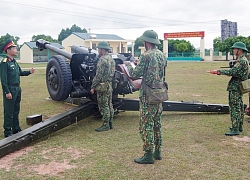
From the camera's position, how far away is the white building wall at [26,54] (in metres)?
52.5

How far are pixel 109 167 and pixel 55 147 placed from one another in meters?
1.26

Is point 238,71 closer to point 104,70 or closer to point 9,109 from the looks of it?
point 104,70

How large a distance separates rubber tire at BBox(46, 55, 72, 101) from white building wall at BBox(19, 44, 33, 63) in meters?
47.9

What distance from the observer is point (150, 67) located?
4.01m

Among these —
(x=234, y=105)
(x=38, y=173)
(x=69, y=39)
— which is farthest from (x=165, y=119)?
(x=69, y=39)

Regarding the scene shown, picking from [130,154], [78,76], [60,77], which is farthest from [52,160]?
[78,76]

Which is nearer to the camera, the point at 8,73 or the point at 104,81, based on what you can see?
the point at 8,73

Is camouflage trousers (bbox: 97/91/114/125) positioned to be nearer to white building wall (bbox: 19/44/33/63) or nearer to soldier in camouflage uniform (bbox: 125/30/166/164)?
soldier in camouflage uniform (bbox: 125/30/166/164)

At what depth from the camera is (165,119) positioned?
6.57 m

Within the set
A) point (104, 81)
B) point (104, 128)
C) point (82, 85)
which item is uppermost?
point (104, 81)

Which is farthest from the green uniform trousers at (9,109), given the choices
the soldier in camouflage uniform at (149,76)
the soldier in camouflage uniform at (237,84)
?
the soldier in camouflage uniform at (237,84)

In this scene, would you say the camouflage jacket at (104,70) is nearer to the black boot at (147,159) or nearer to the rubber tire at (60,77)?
the rubber tire at (60,77)

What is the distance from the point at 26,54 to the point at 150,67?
52907 millimetres

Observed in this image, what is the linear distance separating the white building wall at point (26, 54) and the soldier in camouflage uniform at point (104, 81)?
49.0 m
